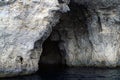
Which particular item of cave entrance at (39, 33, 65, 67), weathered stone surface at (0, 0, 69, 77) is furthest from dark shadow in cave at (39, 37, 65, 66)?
weathered stone surface at (0, 0, 69, 77)

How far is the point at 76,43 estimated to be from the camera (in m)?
28.2

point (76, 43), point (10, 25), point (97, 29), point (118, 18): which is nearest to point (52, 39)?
point (76, 43)

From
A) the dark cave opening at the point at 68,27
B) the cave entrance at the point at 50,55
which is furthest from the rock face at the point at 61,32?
the cave entrance at the point at 50,55

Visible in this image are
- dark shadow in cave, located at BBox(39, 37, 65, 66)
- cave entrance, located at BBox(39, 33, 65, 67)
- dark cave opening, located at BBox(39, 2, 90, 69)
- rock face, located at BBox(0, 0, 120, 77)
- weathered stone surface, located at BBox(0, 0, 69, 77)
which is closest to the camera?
weathered stone surface, located at BBox(0, 0, 69, 77)

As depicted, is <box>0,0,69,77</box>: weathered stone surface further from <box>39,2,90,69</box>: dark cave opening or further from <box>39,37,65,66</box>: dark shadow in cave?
<box>39,37,65,66</box>: dark shadow in cave

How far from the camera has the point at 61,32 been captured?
28219 millimetres

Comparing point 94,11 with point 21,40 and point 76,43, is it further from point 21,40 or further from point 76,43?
point 21,40

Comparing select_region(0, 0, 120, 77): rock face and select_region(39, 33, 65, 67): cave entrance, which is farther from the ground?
select_region(0, 0, 120, 77): rock face

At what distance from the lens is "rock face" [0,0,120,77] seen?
21.4 m

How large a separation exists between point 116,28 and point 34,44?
7.41 meters

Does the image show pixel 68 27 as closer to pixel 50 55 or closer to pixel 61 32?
pixel 61 32

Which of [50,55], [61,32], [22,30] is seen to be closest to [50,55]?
[50,55]

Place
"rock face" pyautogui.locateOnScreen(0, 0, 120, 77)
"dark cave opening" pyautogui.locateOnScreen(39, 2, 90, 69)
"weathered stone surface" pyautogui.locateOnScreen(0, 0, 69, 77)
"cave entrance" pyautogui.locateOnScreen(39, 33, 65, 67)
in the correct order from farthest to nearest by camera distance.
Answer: "cave entrance" pyautogui.locateOnScreen(39, 33, 65, 67), "dark cave opening" pyautogui.locateOnScreen(39, 2, 90, 69), "rock face" pyautogui.locateOnScreen(0, 0, 120, 77), "weathered stone surface" pyautogui.locateOnScreen(0, 0, 69, 77)

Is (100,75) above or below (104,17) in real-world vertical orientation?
below
